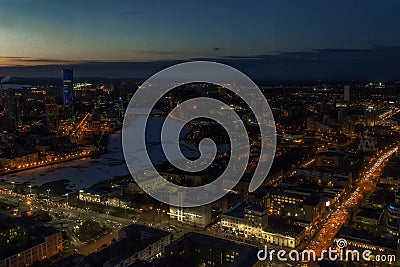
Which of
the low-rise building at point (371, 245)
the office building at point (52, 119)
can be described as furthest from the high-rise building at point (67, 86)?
the low-rise building at point (371, 245)

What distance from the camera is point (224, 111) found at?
16.2 meters

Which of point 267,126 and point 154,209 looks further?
point 267,126

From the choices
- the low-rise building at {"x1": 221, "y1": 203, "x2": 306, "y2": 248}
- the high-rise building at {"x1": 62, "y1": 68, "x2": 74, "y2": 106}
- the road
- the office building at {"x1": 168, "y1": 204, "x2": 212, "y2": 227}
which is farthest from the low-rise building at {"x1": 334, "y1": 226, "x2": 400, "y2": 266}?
the high-rise building at {"x1": 62, "y1": 68, "x2": 74, "y2": 106}

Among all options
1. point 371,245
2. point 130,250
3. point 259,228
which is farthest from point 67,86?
point 371,245

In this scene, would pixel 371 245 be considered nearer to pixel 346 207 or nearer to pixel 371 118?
pixel 346 207

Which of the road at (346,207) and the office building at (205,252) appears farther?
the road at (346,207)

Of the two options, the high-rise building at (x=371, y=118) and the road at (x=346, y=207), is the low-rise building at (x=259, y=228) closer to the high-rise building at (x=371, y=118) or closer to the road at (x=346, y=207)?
the road at (x=346, y=207)

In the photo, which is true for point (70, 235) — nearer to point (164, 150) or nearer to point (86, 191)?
point (86, 191)

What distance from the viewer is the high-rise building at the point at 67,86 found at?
66.8 ft

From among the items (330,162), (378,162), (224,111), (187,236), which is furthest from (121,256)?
(224,111)

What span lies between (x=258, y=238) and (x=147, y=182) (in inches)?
94.6

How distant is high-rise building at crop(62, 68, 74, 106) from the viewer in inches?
802

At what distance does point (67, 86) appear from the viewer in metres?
20.8

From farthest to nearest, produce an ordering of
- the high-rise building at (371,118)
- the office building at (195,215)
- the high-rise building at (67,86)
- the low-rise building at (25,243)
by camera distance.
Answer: the high-rise building at (67,86) < the high-rise building at (371,118) < the office building at (195,215) < the low-rise building at (25,243)
